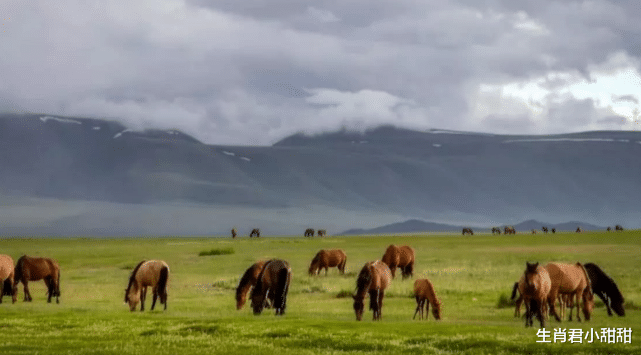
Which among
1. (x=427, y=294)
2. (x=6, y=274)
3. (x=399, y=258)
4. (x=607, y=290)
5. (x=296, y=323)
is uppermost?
(x=399, y=258)

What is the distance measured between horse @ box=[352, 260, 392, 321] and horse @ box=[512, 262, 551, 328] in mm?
5101

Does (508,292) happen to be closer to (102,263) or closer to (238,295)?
(238,295)

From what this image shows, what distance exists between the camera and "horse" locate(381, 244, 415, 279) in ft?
166

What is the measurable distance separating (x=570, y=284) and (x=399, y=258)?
21.8 meters

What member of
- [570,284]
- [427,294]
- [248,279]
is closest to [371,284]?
[427,294]

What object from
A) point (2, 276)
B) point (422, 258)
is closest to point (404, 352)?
point (2, 276)

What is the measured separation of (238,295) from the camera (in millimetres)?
33219

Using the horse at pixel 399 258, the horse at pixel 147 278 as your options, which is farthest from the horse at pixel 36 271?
the horse at pixel 399 258

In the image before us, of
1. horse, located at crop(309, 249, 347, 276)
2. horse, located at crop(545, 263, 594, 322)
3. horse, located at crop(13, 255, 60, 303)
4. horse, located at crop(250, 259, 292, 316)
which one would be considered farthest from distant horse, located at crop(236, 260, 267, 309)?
horse, located at crop(309, 249, 347, 276)

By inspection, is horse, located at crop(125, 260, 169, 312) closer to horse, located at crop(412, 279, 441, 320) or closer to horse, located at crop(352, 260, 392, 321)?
horse, located at crop(352, 260, 392, 321)

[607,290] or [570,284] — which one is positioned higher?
[570,284]

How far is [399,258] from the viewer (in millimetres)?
51281

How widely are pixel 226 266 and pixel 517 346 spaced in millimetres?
45948

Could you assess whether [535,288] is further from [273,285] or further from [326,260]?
[326,260]
